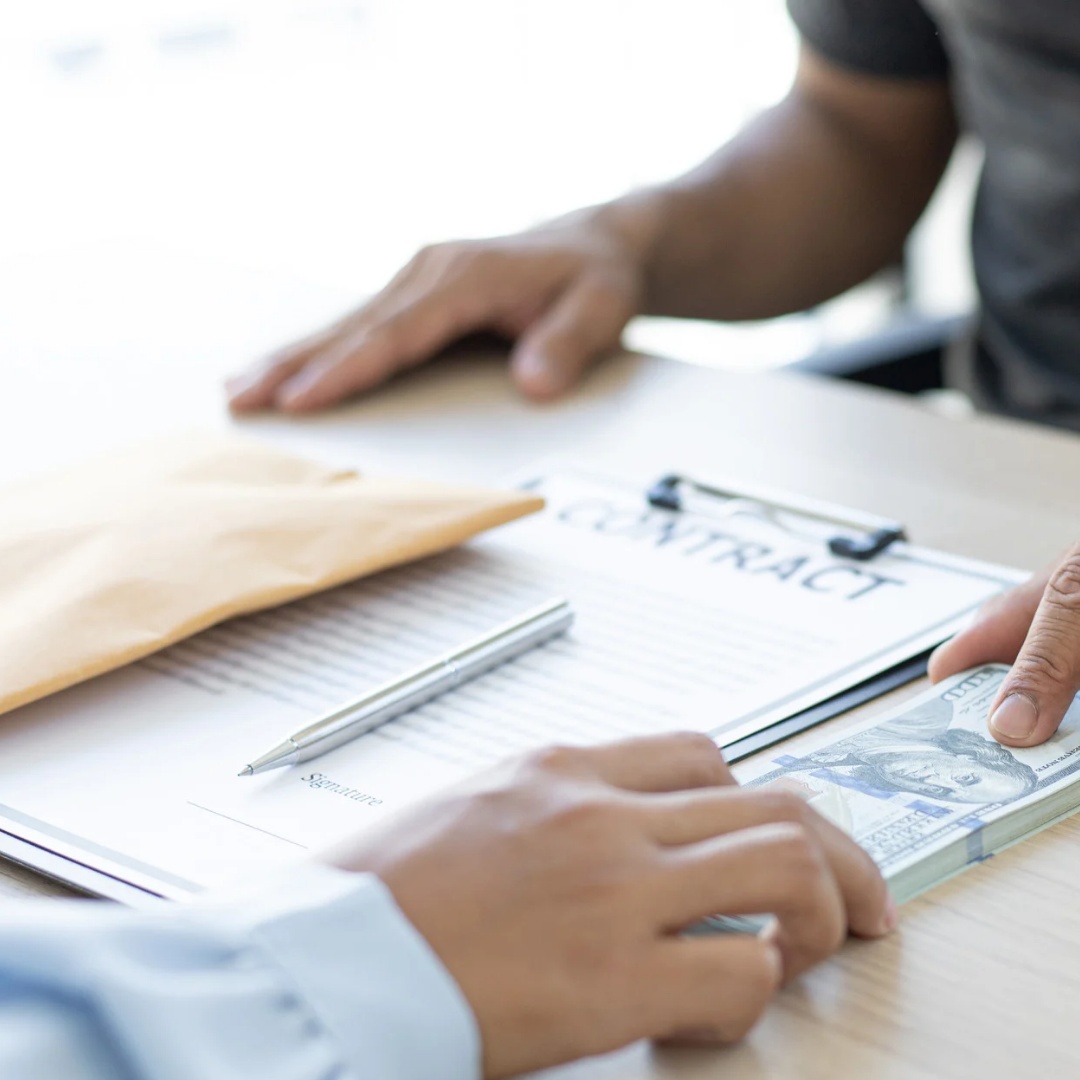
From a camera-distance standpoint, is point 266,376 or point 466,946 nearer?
point 466,946

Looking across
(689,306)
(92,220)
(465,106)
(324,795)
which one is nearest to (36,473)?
(324,795)

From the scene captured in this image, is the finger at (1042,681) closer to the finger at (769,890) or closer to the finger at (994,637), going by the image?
the finger at (994,637)

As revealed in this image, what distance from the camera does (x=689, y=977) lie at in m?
0.38

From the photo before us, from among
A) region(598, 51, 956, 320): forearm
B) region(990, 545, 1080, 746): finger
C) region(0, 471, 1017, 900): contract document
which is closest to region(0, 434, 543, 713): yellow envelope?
region(0, 471, 1017, 900): contract document

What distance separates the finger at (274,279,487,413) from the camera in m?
0.90

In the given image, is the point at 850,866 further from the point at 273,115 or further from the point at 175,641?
the point at 273,115

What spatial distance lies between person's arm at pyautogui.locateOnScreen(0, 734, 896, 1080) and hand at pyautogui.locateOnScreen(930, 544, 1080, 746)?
11 centimetres

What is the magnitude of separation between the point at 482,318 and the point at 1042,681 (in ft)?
1.78

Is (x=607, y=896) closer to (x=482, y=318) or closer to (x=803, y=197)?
(x=482, y=318)

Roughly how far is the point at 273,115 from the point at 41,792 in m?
2.76

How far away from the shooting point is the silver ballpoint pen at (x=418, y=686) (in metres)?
0.52

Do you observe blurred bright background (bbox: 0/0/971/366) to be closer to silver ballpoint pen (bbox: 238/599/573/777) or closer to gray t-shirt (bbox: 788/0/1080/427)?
gray t-shirt (bbox: 788/0/1080/427)

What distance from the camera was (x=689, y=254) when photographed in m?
1.15

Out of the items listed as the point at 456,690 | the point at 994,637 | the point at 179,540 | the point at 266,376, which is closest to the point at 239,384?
the point at 266,376
